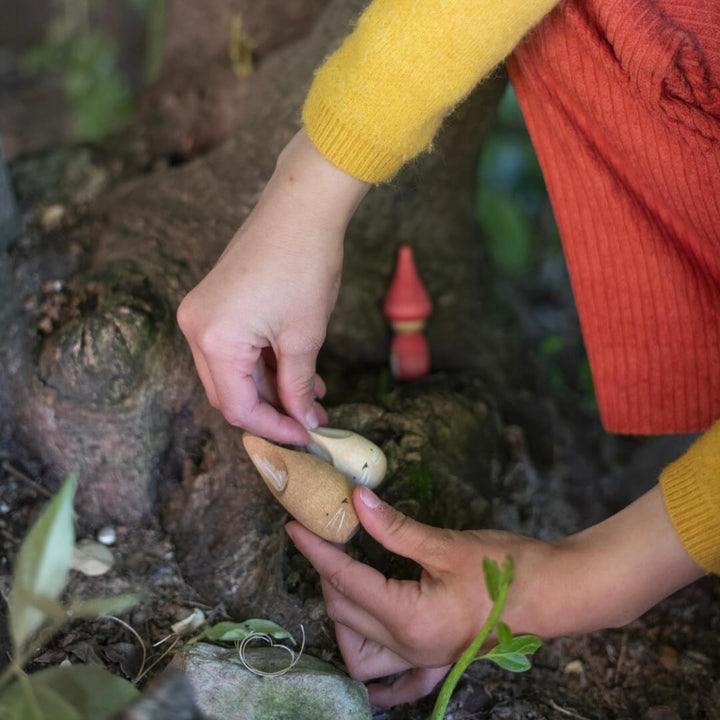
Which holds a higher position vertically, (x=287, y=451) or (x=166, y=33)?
(x=166, y=33)

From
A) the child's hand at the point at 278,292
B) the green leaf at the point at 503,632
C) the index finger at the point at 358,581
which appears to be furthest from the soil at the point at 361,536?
the green leaf at the point at 503,632

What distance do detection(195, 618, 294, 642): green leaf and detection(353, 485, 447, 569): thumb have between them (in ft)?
0.62

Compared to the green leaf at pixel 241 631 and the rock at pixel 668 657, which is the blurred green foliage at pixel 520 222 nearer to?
the rock at pixel 668 657

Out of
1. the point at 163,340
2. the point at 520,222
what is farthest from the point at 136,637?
the point at 520,222

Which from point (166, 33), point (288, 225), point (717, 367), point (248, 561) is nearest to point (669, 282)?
point (717, 367)

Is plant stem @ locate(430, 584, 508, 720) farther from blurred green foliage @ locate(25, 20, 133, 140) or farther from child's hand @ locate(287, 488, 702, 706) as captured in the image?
blurred green foliage @ locate(25, 20, 133, 140)

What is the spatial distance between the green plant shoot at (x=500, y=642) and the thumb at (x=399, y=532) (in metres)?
0.10

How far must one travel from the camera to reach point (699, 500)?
95 cm

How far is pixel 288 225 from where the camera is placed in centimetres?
102

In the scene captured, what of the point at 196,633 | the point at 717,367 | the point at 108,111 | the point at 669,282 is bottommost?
the point at 196,633

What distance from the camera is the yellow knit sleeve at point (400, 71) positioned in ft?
3.16

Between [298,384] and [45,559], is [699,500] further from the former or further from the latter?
[45,559]

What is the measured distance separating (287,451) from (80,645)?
1.13 ft

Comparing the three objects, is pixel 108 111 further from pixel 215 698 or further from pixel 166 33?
pixel 215 698
